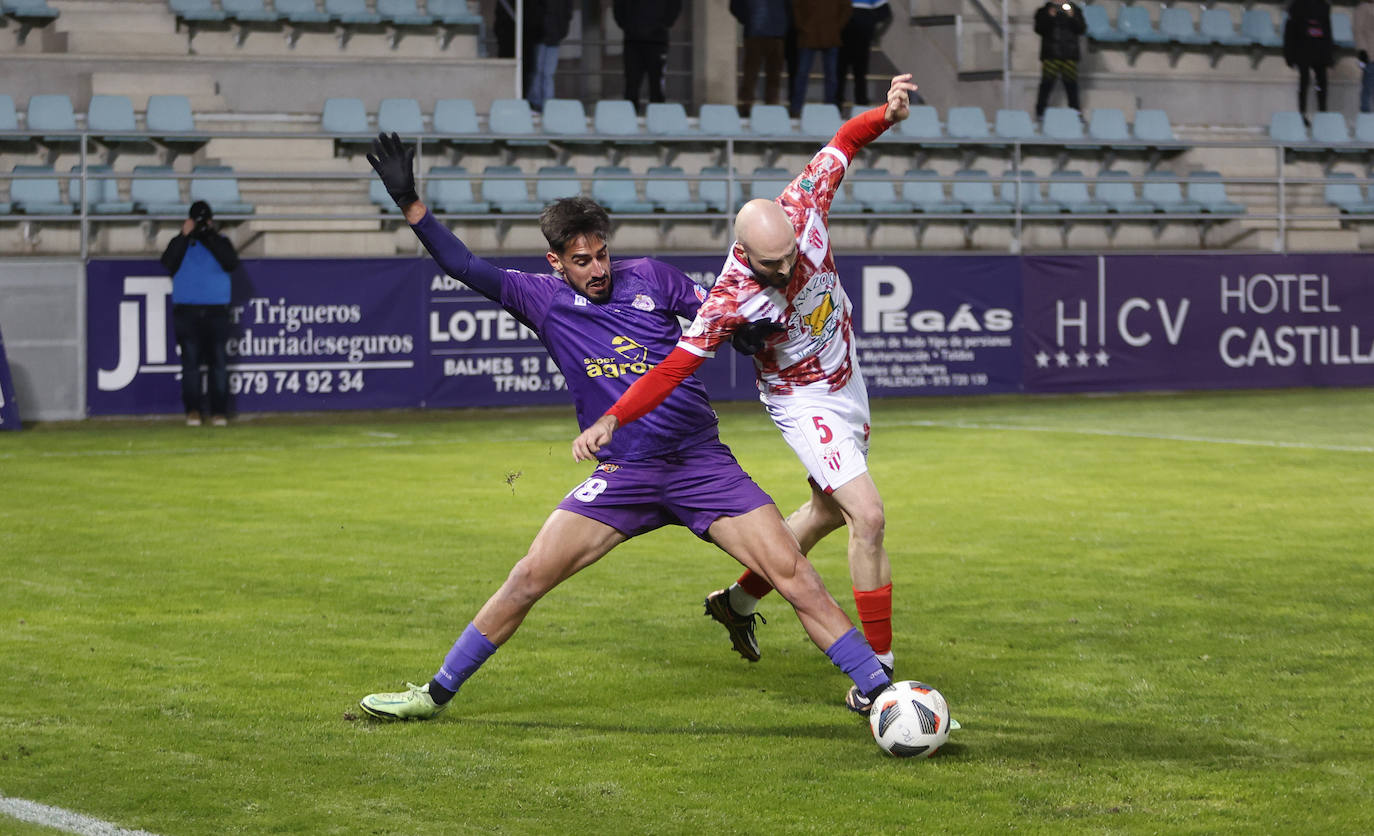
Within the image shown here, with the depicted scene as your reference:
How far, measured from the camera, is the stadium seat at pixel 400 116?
22.1m

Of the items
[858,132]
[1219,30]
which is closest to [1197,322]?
[1219,30]

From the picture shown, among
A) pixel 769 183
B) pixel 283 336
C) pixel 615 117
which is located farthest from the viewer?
pixel 615 117

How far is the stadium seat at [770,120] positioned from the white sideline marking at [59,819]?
64.1 feet

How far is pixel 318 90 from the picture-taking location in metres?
23.2

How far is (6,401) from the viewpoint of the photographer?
17.7 meters

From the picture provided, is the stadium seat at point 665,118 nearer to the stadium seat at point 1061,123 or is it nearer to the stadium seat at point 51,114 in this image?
the stadium seat at point 1061,123

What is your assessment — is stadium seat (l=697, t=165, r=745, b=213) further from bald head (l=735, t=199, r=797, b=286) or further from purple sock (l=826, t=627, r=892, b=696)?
purple sock (l=826, t=627, r=892, b=696)

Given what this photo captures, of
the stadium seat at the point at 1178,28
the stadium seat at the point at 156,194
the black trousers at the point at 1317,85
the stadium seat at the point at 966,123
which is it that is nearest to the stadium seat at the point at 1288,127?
the black trousers at the point at 1317,85

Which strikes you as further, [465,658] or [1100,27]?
[1100,27]

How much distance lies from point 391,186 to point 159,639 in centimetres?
267

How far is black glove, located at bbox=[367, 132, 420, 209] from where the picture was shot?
6074mm

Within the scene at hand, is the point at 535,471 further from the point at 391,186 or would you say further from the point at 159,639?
the point at 391,186

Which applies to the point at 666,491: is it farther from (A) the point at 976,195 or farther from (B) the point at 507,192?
(A) the point at 976,195

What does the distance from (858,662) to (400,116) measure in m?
17.7
